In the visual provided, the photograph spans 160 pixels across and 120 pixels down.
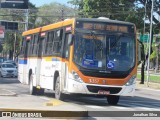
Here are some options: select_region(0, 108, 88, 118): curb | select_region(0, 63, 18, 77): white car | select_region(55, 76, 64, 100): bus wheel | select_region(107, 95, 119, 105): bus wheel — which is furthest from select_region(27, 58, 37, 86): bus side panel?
select_region(0, 63, 18, 77): white car

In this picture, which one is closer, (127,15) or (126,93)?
(126,93)

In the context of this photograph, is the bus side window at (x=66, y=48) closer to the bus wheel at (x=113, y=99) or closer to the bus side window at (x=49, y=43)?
the bus side window at (x=49, y=43)

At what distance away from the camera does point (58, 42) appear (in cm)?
1994

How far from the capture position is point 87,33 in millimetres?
18312

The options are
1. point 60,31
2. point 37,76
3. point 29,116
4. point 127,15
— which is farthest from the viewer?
point 127,15

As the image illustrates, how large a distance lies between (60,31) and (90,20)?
1785 mm

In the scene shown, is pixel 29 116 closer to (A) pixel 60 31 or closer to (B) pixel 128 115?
(B) pixel 128 115

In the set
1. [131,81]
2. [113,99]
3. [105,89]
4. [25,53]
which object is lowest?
[113,99]

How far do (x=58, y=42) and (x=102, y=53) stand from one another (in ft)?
Result: 8.27

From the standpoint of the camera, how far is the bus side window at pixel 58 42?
19709mm

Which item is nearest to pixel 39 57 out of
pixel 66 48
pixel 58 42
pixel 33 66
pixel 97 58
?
pixel 33 66

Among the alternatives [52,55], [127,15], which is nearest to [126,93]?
[52,55]

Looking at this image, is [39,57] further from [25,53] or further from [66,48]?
[66,48]

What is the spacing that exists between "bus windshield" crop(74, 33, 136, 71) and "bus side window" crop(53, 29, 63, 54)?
1590 mm
